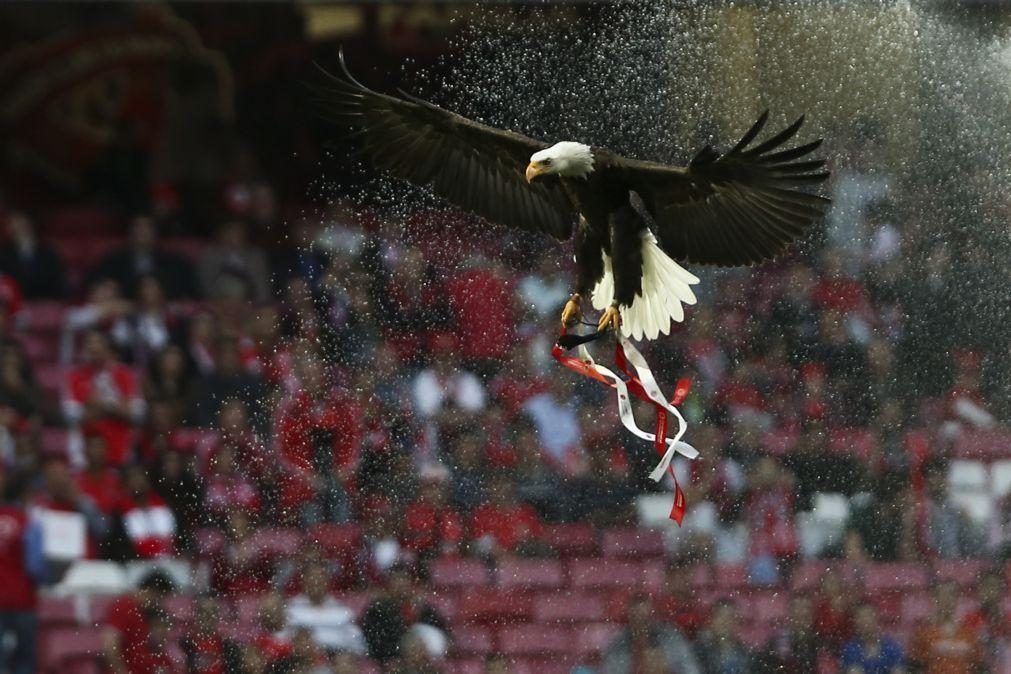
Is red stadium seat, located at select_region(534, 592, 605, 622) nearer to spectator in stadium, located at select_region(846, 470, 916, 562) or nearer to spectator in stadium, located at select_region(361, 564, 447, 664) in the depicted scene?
spectator in stadium, located at select_region(361, 564, 447, 664)

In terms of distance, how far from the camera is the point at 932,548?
29.2 ft

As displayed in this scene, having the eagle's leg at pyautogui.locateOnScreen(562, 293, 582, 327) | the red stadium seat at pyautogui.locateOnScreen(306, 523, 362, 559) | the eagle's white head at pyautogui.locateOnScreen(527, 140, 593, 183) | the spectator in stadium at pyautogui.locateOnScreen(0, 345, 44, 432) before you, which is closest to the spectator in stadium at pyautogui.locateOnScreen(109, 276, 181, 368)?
the spectator in stadium at pyautogui.locateOnScreen(0, 345, 44, 432)

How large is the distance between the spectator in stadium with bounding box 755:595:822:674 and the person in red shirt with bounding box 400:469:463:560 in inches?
59.4

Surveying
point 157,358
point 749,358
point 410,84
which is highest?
point 410,84

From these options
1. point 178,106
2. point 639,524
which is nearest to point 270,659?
point 639,524

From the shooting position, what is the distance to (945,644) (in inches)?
344

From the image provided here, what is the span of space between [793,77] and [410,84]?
8.92 ft

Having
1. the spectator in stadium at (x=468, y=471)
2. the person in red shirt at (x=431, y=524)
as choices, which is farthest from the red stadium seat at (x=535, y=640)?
the spectator in stadium at (x=468, y=471)

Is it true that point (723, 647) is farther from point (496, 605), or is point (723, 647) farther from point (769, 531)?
point (496, 605)

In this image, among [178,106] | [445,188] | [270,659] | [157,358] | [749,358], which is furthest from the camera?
[178,106]

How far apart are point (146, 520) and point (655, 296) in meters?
4.29

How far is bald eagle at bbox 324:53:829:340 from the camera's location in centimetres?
584

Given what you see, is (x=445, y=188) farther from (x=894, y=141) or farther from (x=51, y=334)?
(x=51, y=334)

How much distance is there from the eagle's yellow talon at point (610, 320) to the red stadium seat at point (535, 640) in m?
3.19
